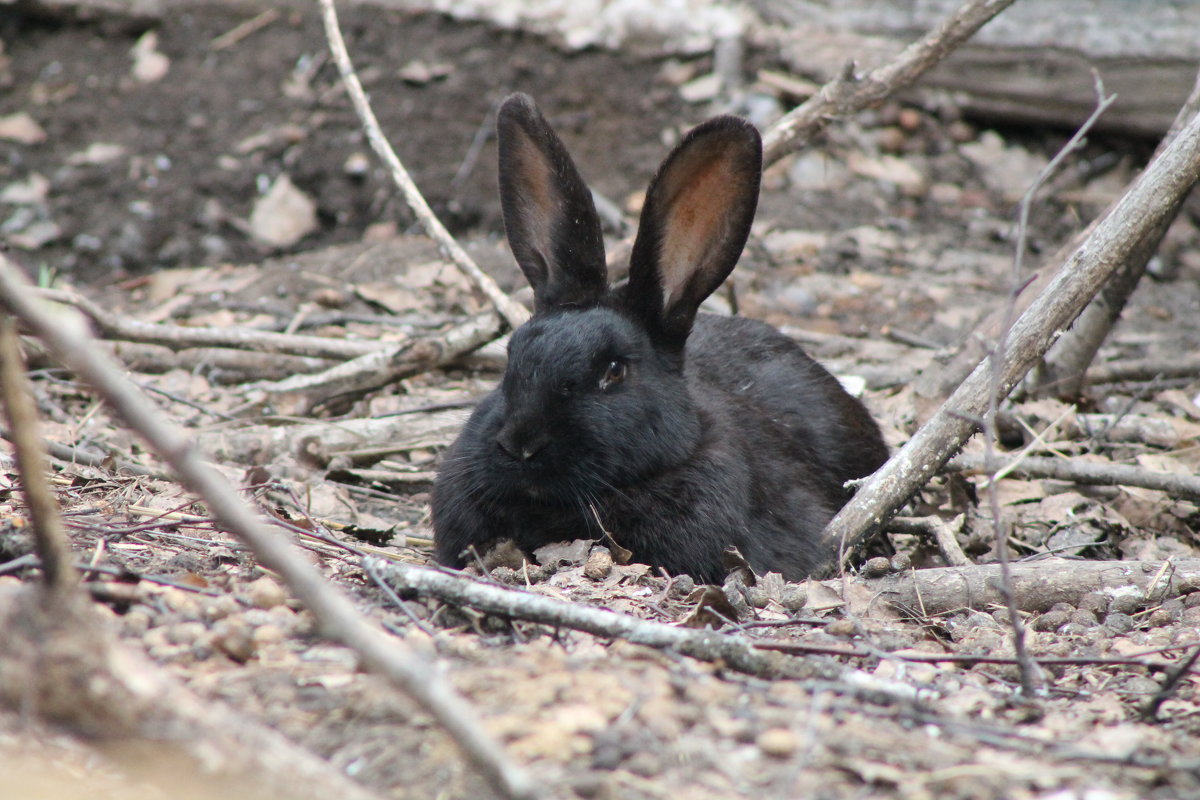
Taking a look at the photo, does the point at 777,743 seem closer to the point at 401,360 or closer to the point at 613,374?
the point at 613,374

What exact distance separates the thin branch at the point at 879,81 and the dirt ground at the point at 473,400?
1355mm

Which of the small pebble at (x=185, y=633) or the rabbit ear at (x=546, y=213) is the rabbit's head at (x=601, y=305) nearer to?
the rabbit ear at (x=546, y=213)

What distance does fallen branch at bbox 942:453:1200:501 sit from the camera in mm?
4645

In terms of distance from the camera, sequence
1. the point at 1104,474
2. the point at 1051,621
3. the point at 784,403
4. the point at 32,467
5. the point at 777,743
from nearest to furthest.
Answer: the point at 32,467
the point at 777,743
the point at 1051,621
the point at 1104,474
the point at 784,403

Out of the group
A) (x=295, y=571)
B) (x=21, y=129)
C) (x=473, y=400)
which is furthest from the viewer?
(x=21, y=129)

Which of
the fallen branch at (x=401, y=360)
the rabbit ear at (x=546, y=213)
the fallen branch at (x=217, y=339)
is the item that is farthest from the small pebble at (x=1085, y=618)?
the fallen branch at (x=217, y=339)

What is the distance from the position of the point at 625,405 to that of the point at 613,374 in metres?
0.13

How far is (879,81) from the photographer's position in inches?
205

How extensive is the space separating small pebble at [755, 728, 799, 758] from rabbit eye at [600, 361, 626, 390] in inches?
71.2

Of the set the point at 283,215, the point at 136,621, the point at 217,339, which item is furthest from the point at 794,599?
the point at 283,215

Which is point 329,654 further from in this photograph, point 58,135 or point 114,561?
point 58,135

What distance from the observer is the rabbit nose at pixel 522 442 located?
149 inches

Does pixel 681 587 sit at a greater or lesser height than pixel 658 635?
lesser

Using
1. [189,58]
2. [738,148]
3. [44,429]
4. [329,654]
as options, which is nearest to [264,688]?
[329,654]
